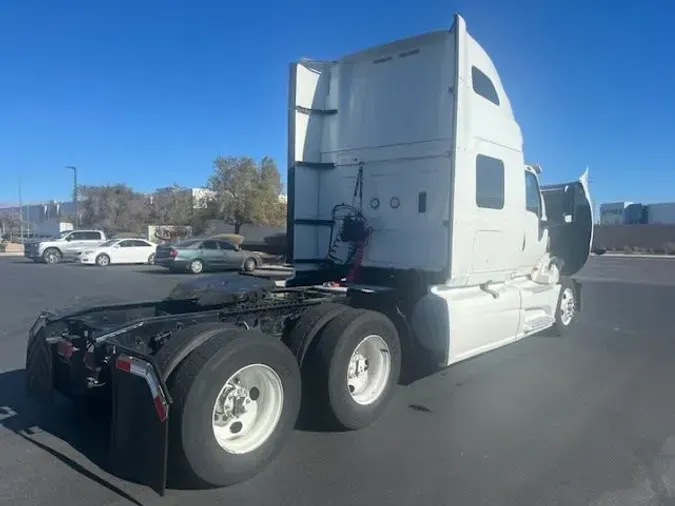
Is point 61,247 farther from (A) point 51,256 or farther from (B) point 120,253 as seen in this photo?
(B) point 120,253

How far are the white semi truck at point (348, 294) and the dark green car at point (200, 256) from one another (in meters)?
17.2

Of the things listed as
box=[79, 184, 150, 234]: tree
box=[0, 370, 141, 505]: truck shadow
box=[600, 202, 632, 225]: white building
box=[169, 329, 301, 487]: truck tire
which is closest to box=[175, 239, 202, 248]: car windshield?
box=[0, 370, 141, 505]: truck shadow

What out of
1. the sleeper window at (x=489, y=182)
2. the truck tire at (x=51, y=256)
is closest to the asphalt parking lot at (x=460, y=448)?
the sleeper window at (x=489, y=182)

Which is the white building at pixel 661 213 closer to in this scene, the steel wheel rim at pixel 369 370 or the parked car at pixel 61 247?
the parked car at pixel 61 247

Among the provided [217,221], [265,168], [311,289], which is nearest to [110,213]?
[217,221]

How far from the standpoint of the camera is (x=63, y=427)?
488 centimetres

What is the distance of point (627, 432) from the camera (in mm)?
4973

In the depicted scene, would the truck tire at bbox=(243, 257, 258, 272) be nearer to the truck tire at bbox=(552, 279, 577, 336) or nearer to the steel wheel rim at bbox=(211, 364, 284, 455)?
the truck tire at bbox=(552, 279, 577, 336)

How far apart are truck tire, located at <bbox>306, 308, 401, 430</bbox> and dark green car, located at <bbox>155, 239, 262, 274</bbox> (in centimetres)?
1911

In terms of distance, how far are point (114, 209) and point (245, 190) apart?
2533 cm

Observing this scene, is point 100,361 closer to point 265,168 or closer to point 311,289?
point 311,289

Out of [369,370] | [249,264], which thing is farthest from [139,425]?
[249,264]

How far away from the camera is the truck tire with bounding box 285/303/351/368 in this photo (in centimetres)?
473

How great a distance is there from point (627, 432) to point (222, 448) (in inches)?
143
